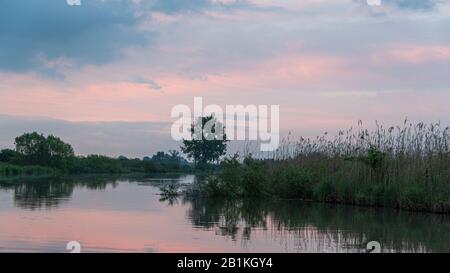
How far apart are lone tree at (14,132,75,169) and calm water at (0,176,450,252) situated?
153 ft

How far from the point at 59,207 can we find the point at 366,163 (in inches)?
367

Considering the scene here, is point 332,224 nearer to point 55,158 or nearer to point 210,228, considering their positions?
point 210,228

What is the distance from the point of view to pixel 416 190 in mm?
16578

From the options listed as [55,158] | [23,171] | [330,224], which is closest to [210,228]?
[330,224]

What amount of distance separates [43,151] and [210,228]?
54907 millimetres

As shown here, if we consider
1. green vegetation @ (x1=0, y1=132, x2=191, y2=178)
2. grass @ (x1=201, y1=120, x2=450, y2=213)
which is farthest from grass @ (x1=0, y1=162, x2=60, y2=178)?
grass @ (x1=201, y1=120, x2=450, y2=213)

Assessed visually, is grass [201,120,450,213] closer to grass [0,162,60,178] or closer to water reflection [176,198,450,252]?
water reflection [176,198,450,252]

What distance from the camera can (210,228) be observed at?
12.6 m

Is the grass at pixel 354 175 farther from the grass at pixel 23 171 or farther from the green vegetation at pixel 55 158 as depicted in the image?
the green vegetation at pixel 55 158

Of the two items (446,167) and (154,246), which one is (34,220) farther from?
(446,167)

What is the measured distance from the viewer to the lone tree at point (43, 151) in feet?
209

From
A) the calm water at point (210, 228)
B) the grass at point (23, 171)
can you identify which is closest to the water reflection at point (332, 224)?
the calm water at point (210, 228)
